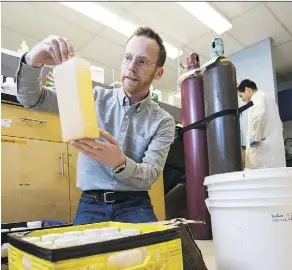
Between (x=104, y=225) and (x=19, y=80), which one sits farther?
(x=19, y=80)

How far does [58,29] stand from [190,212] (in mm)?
2534

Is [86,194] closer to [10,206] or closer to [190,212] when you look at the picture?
[10,206]

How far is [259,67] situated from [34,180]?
11.4 feet

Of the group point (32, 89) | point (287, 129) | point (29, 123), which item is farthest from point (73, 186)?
point (287, 129)

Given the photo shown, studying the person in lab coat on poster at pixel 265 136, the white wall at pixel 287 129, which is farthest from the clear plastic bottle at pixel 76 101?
the white wall at pixel 287 129

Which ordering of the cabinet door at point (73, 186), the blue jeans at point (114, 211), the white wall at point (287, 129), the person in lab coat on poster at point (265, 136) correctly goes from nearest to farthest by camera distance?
1. the blue jeans at point (114, 211)
2. the cabinet door at point (73, 186)
3. the person in lab coat on poster at point (265, 136)
4. the white wall at point (287, 129)

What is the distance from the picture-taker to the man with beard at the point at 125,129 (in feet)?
2.73

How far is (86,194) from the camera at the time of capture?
1003 millimetres

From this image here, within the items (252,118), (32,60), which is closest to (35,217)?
(32,60)

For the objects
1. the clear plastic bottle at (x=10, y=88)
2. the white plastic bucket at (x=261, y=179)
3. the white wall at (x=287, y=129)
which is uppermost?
the white wall at (x=287, y=129)

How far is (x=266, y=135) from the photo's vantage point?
100 inches

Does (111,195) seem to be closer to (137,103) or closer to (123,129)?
(123,129)

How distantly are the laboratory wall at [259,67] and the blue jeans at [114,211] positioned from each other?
3085mm

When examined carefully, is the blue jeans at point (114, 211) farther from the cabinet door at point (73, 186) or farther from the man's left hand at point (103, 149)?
the cabinet door at point (73, 186)
